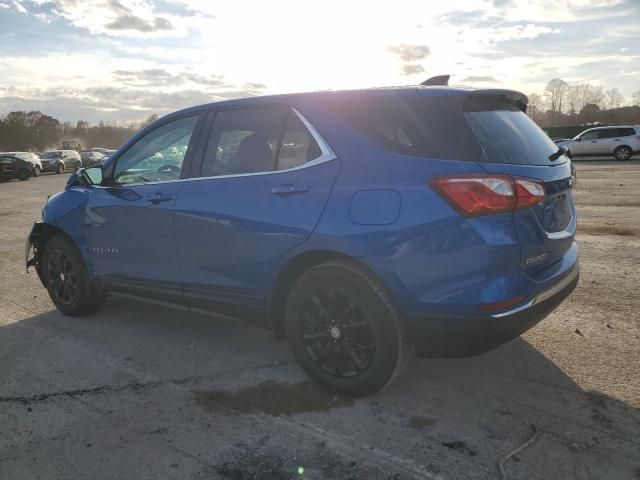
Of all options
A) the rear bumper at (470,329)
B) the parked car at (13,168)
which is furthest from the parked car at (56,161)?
the rear bumper at (470,329)

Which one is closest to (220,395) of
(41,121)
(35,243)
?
(35,243)

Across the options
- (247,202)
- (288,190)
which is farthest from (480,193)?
(247,202)

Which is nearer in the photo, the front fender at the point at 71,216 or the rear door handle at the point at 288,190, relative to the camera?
the rear door handle at the point at 288,190

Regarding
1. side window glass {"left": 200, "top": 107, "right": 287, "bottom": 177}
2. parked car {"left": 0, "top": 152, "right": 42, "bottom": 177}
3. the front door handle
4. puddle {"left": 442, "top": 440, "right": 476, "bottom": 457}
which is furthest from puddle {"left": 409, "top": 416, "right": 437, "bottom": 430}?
parked car {"left": 0, "top": 152, "right": 42, "bottom": 177}

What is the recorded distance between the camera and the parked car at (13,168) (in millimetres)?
28452

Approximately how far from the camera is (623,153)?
1007 inches

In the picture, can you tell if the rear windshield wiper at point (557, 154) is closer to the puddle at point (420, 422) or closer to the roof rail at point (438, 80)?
the roof rail at point (438, 80)

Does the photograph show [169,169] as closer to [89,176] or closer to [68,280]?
[89,176]

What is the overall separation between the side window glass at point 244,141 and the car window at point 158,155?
281mm

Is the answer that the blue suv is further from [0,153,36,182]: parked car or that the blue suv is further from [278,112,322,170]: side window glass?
[0,153,36,182]: parked car

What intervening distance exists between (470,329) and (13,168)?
31.6 meters

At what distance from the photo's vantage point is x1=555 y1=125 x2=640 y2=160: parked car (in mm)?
25191

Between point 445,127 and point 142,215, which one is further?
point 142,215

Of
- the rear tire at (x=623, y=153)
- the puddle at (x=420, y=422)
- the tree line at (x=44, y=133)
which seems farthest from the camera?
the tree line at (x=44, y=133)
